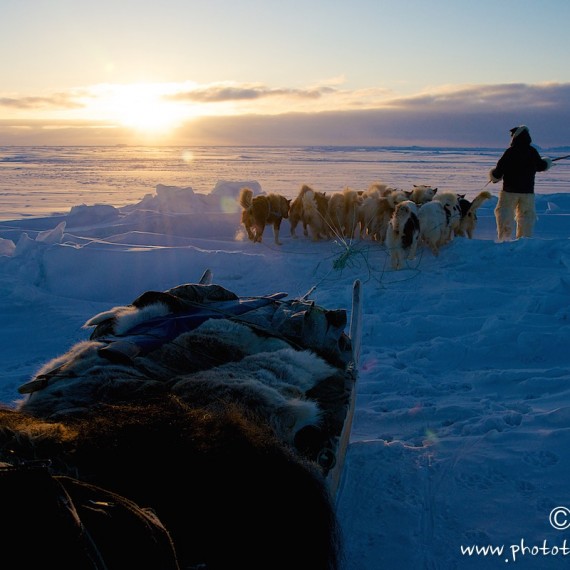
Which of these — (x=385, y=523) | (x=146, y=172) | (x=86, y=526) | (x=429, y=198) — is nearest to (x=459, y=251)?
(x=429, y=198)

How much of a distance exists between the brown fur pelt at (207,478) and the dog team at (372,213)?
741 centimetres

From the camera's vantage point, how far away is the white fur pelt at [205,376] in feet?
7.39

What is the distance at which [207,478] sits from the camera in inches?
65.0

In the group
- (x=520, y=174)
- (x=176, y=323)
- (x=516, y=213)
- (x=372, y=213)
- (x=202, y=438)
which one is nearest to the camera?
(x=202, y=438)

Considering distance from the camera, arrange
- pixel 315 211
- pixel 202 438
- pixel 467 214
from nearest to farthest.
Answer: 1. pixel 202 438
2. pixel 467 214
3. pixel 315 211

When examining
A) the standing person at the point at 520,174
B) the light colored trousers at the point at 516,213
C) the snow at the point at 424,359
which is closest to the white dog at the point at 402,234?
the snow at the point at 424,359

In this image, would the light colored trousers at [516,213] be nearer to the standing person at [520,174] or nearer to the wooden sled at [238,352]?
the standing person at [520,174]

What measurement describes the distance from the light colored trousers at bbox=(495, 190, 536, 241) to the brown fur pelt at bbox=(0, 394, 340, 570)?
9.64m

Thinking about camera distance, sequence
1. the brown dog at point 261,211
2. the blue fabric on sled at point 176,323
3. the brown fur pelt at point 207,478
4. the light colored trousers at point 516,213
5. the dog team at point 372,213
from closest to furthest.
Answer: the brown fur pelt at point 207,478
the blue fabric on sled at point 176,323
the dog team at point 372,213
the light colored trousers at point 516,213
the brown dog at point 261,211

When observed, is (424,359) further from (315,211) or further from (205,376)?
(315,211)

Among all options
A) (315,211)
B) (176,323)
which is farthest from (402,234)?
(176,323)

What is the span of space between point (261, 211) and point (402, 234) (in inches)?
142

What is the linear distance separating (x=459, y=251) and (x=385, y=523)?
22.7ft

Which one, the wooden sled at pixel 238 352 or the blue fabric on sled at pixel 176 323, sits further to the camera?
the blue fabric on sled at pixel 176 323
